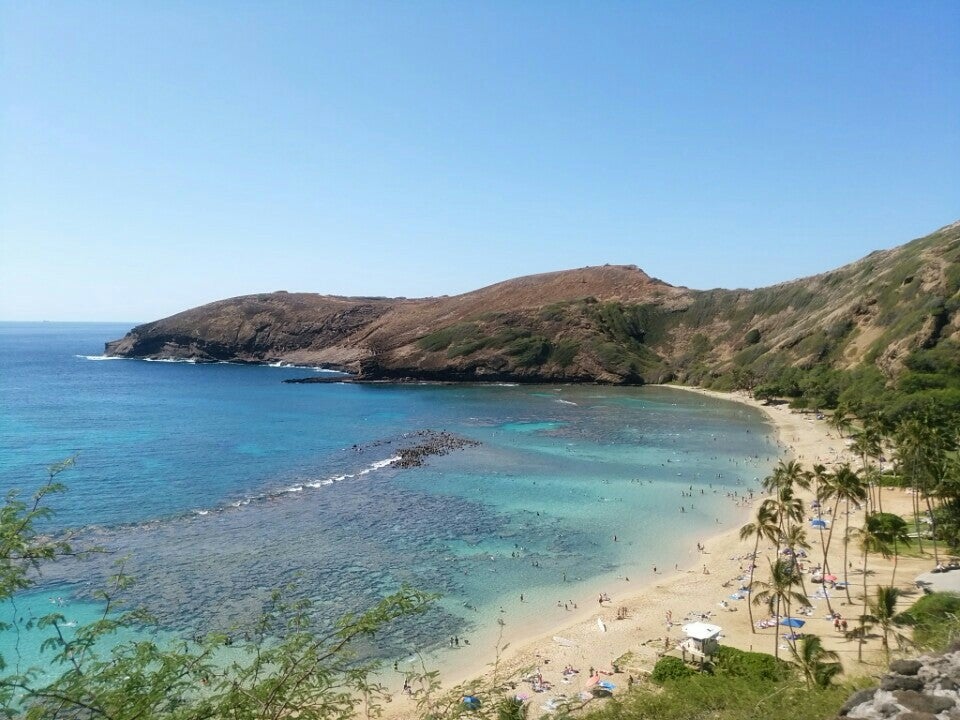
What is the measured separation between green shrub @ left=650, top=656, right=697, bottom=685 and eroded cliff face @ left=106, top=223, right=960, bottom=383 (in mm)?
81048

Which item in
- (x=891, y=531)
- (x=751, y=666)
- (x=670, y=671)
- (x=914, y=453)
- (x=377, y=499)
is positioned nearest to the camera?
(x=751, y=666)

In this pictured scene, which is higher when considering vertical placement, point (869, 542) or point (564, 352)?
point (564, 352)

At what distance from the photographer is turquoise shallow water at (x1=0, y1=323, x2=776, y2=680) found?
36.0 m

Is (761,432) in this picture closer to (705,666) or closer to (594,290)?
(705,666)

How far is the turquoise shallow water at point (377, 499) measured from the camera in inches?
1416

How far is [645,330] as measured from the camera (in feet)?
544

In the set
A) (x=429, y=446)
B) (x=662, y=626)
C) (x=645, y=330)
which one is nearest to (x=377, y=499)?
(x=429, y=446)

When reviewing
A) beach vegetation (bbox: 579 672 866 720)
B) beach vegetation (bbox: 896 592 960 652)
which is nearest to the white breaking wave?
beach vegetation (bbox: 579 672 866 720)

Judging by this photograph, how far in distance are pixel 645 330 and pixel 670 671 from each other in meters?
146

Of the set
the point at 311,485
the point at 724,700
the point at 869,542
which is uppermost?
the point at 869,542

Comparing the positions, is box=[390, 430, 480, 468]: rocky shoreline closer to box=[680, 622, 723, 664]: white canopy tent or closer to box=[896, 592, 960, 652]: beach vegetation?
box=[680, 622, 723, 664]: white canopy tent

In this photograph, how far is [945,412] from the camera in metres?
62.2

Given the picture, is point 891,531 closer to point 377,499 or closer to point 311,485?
point 377,499

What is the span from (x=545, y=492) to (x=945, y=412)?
42270 mm
